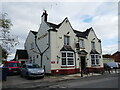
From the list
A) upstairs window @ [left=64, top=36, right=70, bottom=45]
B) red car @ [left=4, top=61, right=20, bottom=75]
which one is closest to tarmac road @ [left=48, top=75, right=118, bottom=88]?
upstairs window @ [left=64, top=36, right=70, bottom=45]

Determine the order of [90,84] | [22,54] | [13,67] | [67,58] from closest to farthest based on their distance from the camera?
[90,84] < [13,67] < [67,58] < [22,54]

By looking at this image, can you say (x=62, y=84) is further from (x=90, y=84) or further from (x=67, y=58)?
(x=67, y=58)

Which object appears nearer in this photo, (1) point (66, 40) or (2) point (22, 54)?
(1) point (66, 40)

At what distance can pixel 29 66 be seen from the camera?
48.4 ft

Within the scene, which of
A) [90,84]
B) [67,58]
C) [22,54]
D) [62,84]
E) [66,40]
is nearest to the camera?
[90,84]

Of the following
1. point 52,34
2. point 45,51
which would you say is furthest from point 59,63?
point 52,34

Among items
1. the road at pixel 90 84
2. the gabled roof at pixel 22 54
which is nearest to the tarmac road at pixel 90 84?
the road at pixel 90 84

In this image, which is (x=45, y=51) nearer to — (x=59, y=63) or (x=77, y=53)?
(x=59, y=63)

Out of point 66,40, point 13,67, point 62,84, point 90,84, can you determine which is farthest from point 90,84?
point 13,67

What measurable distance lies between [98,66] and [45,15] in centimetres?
1364

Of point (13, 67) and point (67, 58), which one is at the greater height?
point (67, 58)

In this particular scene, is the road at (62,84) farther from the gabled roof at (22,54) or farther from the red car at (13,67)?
the gabled roof at (22,54)

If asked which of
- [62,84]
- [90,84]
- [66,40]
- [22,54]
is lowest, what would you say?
[62,84]

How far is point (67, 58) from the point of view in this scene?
1819cm
